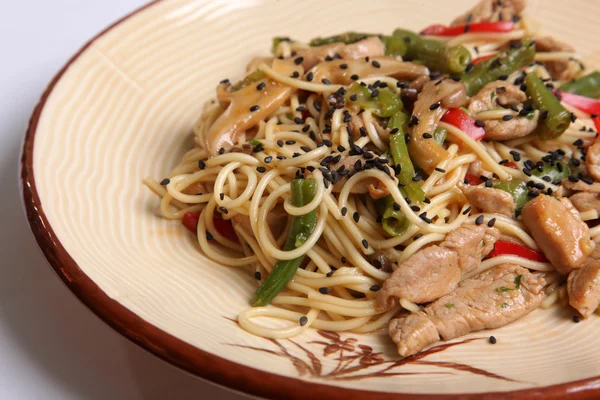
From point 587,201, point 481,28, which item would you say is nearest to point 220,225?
point 587,201

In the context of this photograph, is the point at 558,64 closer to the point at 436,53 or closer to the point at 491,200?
the point at 436,53

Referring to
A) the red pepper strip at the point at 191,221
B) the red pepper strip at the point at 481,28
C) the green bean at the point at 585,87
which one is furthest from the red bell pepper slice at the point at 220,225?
the green bean at the point at 585,87

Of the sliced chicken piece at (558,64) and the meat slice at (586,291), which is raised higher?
the sliced chicken piece at (558,64)

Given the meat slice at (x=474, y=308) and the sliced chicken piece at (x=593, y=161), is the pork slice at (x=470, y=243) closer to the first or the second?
the meat slice at (x=474, y=308)

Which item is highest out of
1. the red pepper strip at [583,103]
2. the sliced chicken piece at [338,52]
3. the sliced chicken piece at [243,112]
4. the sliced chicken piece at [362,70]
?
the sliced chicken piece at [338,52]

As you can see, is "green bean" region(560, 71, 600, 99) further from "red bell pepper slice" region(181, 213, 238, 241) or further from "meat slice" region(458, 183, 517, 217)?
"red bell pepper slice" region(181, 213, 238, 241)

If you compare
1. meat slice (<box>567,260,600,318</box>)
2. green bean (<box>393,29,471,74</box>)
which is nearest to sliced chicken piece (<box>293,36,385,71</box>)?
green bean (<box>393,29,471,74</box>)

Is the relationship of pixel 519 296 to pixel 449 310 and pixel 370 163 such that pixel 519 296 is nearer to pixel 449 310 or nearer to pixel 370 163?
pixel 449 310
